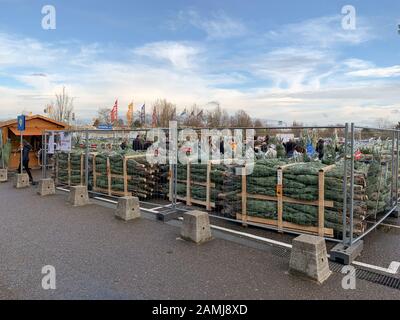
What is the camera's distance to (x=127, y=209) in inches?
294

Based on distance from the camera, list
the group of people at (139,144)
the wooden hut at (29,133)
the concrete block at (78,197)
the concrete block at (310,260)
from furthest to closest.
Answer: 1. the wooden hut at (29,133)
2. the group of people at (139,144)
3. the concrete block at (78,197)
4. the concrete block at (310,260)

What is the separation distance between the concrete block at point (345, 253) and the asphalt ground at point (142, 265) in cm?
25

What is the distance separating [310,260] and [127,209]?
4395 mm

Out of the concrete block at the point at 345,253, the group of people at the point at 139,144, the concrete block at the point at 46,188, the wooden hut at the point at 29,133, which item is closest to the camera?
the concrete block at the point at 345,253

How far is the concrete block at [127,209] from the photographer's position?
7.46 m

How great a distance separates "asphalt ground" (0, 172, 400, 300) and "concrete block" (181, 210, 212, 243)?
14cm

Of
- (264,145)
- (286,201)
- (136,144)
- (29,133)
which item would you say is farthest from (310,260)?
(29,133)

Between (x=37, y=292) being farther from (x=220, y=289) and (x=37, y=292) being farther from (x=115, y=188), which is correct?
(x=115, y=188)

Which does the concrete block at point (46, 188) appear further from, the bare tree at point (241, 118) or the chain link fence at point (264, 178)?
the bare tree at point (241, 118)

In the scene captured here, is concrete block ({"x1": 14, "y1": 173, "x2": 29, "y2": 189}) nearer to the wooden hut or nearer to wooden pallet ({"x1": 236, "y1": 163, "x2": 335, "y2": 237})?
the wooden hut

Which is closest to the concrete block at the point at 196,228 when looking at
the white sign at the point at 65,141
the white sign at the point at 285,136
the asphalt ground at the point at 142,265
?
the asphalt ground at the point at 142,265

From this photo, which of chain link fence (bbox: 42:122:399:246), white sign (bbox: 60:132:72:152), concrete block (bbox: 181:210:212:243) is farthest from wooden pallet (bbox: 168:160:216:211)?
white sign (bbox: 60:132:72:152)

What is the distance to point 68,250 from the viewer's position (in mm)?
5551
